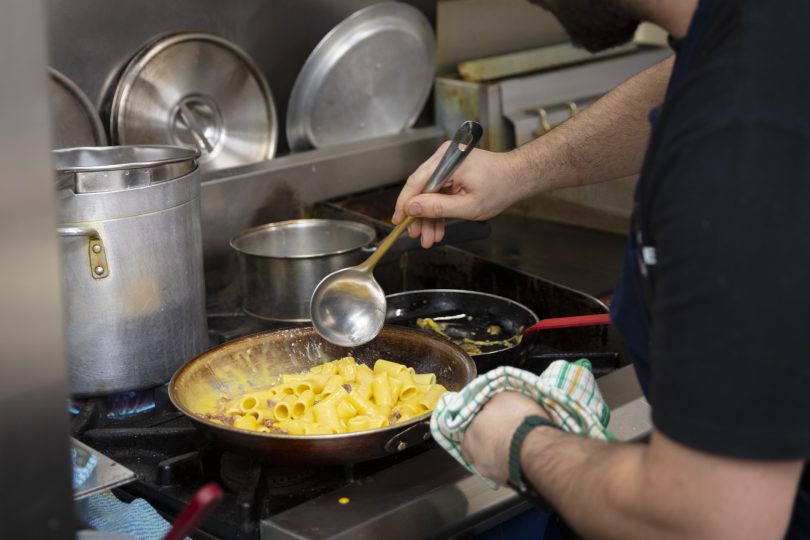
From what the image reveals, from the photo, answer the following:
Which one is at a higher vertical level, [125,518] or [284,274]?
[284,274]

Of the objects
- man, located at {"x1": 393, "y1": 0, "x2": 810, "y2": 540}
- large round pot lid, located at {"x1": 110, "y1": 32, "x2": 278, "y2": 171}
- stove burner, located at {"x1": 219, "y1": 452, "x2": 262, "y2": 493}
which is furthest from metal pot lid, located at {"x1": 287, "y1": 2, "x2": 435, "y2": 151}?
man, located at {"x1": 393, "y1": 0, "x2": 810, "y2": 540}

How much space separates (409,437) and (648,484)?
16.2 inches

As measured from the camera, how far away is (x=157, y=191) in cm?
138

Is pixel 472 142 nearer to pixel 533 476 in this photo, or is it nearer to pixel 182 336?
pixel 182 336

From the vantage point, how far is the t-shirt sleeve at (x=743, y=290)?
2.53 feet

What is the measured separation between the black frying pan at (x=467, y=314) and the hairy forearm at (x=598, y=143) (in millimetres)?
239

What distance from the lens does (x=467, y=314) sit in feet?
5.86

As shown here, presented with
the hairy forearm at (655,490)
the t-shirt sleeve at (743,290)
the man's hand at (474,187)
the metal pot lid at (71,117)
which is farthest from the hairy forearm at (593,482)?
the metal pot lid at (71,117)

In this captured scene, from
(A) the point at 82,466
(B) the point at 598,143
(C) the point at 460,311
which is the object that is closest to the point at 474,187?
(B) the point at 598,143

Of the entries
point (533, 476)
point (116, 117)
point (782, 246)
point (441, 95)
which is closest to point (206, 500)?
point (533, 476)

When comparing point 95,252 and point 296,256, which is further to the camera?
point 296,256

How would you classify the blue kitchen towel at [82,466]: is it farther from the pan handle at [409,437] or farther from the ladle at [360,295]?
the ladle at [360,295]

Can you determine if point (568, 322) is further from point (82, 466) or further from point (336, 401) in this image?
point (82, 466)

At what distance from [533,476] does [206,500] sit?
0.36 meters
